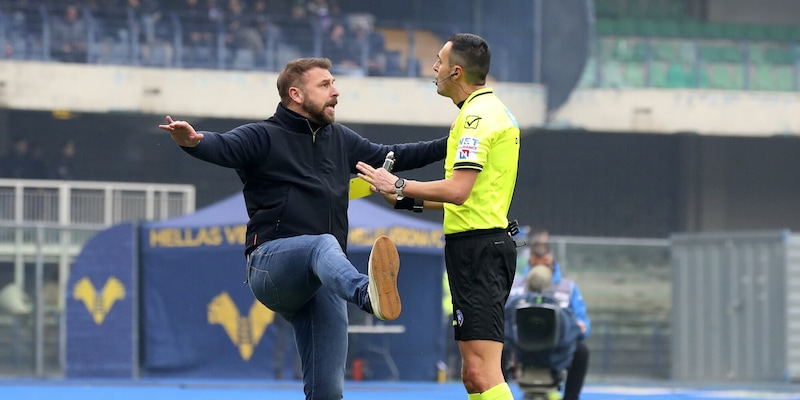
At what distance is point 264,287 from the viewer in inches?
261

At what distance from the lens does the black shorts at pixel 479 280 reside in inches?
261

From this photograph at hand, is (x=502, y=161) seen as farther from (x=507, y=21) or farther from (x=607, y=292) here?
(x=507, y=21)

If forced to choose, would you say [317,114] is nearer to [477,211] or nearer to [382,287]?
[477,211]

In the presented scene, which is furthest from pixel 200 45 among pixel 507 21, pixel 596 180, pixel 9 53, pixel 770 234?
pixel 770 234

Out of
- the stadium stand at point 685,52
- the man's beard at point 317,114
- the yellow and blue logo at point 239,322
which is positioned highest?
the stadium stand at point 685,52

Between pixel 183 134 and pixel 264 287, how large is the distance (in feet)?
2.64

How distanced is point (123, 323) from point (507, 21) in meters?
13.2

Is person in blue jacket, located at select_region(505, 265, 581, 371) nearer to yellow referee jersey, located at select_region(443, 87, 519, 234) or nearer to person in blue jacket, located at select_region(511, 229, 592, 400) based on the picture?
person in blue jacket, located at select_region(511, 229, 592, 400)

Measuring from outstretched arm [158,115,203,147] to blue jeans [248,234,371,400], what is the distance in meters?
0.60

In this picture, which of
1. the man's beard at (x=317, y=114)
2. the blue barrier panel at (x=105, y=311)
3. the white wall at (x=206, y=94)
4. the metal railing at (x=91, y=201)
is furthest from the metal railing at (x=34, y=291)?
the man's beard at (x=317, y=114)

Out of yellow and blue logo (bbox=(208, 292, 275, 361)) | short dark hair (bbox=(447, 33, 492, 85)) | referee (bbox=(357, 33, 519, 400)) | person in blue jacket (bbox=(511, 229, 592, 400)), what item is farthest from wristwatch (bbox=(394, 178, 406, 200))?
yellow and blue logo (bbox=(208, 292, 275, 361))

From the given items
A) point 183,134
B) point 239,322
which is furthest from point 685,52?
point 183,134

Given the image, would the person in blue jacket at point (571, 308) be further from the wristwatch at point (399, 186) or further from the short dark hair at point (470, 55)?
the wristwatch at point (399, 186)

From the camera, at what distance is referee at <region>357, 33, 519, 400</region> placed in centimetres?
656
